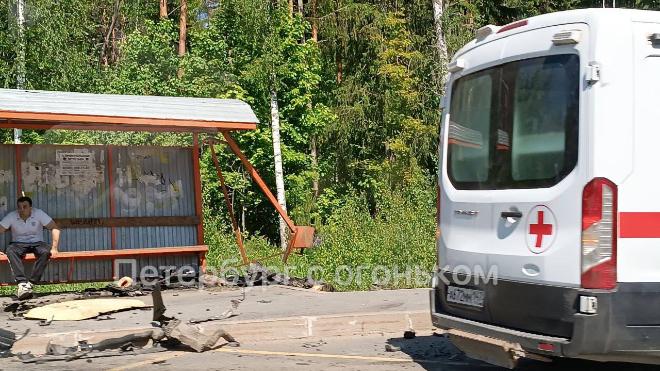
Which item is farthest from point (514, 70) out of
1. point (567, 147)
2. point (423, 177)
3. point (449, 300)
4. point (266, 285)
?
point (423, 177)

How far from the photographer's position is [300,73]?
30469 millimetres

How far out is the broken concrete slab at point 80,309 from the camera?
951 cm

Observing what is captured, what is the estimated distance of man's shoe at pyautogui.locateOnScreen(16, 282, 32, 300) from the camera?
10844 mm

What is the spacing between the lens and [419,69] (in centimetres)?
3072

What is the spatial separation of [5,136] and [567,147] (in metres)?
25.5

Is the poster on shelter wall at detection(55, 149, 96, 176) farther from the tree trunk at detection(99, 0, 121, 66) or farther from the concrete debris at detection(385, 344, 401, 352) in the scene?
the tree trunk at detection(99, 0, 121, 66)

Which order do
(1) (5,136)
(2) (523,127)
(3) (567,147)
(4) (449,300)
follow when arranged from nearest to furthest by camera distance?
(3) (567,147), (2) (523,127), (4) (449,300), (1) (5,136)

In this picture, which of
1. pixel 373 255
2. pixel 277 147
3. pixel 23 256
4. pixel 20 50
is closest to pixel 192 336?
pixel 23 256

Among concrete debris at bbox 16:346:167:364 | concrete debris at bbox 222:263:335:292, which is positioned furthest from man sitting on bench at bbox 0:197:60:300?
concrete debris at bbox 16:346:167:364

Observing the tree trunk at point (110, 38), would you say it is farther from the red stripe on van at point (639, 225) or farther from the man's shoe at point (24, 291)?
the red stripe on van at point (639, 225)

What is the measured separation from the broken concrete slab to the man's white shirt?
178 cm

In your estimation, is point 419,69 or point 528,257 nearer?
point 528,257

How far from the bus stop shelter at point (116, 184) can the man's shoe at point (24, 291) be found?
28.0 inches

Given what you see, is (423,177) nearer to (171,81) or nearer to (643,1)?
(171,81)
